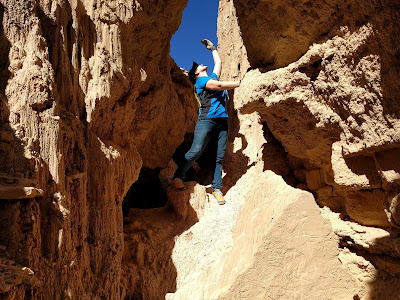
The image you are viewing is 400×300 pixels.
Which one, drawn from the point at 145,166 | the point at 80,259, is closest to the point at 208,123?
the point at 145,166

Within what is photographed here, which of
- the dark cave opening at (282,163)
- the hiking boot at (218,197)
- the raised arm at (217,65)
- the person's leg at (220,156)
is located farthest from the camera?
the raised arm at (217,65)

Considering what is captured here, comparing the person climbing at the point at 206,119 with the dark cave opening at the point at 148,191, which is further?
the dark cave opening at the point at 148,191

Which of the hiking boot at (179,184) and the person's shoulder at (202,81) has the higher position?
the person's shoulder at (202,81)

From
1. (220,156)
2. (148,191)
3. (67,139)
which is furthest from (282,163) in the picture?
(148,191)

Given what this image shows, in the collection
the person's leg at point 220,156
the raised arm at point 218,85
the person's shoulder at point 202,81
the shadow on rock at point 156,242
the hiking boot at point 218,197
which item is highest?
the person's shoulder at point 202,81

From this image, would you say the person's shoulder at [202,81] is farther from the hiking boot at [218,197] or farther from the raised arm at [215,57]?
the hiking boot at [218,197]

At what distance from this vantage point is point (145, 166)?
185 inches

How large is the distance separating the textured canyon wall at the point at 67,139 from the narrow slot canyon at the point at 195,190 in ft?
0.04

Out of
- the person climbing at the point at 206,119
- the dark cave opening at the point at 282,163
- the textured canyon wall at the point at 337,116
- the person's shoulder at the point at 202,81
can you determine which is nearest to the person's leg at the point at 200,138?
the person climbing at the point at 206,119

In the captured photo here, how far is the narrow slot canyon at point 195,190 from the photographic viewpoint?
1.76 metres

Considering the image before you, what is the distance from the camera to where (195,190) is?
373cm

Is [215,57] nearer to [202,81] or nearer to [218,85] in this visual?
[202,81]

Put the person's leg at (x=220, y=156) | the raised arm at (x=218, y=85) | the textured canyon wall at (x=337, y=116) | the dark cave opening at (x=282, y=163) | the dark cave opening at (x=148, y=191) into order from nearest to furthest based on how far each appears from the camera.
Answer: the textured canyon wall at (x=337, y=116)
the dark cave opening at (x=282, y=163)
the raised arm at (x=218, y=85)
the person's leg at (x=220, y=156)
the dark cave opening at (x=148, y=191)

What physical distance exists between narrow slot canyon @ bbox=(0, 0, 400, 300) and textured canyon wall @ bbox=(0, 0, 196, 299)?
0.04 ft
